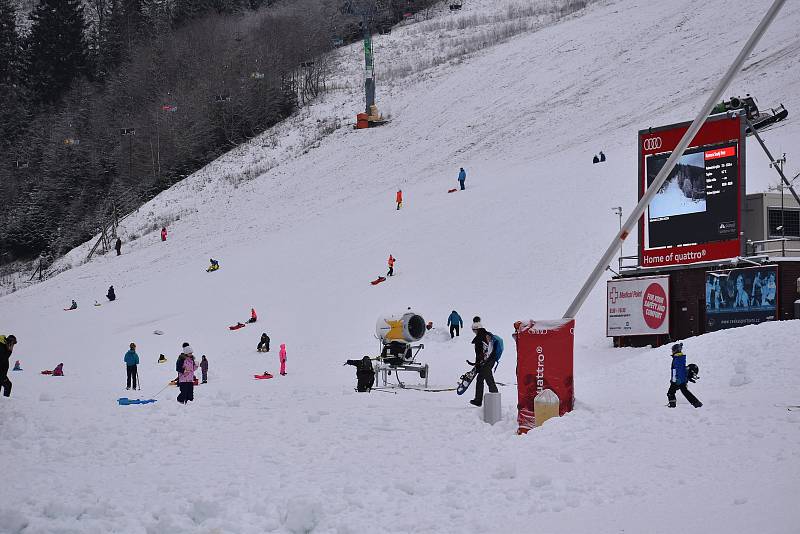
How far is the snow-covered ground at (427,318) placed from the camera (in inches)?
359

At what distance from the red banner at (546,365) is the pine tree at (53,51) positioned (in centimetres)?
11000

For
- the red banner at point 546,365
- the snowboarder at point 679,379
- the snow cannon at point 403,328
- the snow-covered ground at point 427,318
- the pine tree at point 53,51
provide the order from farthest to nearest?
the pine tree at point 53,51, the snow cannon at point 403,328, the snowboarder at point 679,379, the red banner at point 546,365, the snow-covered ground at point 427,318

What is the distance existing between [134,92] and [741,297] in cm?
8677

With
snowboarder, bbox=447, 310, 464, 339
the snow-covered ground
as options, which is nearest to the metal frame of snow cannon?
the snow-covered ground

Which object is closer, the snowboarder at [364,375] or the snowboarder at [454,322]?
the snowboarder at [364,375]

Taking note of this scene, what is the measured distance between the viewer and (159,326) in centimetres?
3691

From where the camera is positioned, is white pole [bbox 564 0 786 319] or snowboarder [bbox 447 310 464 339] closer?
white pole [bbox 564 0 786 319]

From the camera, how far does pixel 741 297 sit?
879 inches

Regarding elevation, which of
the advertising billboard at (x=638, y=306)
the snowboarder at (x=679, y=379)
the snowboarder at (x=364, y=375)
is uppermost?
the advertising billboard at (x=638, y=306)

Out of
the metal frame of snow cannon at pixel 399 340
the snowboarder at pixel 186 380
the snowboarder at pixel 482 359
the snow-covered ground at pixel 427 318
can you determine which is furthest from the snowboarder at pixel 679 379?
the snowboarder at pixel 186 380

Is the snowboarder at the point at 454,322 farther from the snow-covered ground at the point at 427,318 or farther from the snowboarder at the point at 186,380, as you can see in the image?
the snowboarder at the point at 186,380

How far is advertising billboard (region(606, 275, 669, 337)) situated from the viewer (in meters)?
24.5

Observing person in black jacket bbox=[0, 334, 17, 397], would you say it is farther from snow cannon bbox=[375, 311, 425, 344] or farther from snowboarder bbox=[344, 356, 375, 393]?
snow cannon bbox=[375, 311, 425, 344]

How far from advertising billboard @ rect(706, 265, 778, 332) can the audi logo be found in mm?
4239
